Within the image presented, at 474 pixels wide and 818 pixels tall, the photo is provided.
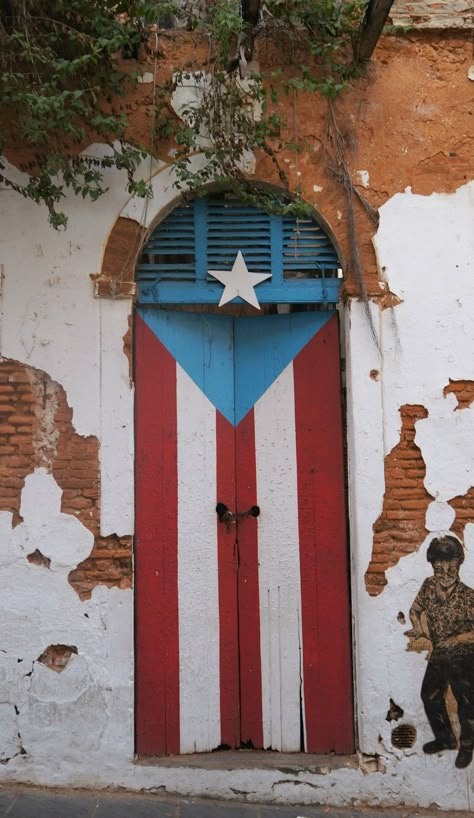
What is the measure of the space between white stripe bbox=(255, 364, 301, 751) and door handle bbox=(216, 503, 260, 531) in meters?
0.06

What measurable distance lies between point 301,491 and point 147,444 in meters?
1.00

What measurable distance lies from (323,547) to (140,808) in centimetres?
178

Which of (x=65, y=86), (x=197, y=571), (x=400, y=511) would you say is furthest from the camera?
(x=197, y=571)

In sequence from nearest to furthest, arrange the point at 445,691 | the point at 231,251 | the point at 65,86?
the point at 65,86, the point at 445,691, the point at 231,251

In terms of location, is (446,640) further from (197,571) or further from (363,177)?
(363,177)

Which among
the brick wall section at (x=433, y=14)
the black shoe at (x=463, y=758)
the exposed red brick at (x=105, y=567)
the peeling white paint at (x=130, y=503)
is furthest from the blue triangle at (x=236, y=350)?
the black shoe at (x=463, y=758)

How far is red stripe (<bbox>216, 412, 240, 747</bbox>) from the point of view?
14.1ft

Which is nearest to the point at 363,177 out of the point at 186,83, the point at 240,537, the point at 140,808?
the point at 186,83

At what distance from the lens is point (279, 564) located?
4.37m

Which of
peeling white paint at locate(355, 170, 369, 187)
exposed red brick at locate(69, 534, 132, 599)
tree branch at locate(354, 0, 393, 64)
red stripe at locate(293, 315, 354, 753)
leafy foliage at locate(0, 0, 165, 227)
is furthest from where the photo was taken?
peeling white paint at locate(355, 170, 369, 187)

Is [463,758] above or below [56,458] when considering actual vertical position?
below

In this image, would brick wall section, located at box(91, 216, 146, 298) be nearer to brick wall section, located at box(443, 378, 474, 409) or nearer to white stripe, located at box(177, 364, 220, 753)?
white stripe, located at box(177, 364, 220, 753)

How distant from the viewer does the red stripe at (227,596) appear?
4.30 meters

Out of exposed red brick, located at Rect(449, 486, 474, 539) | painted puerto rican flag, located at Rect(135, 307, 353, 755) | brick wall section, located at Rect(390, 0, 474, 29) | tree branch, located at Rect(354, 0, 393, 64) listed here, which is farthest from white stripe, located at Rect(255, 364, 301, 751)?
brick wall section, located at Rect(390, 0, 474, 29)
